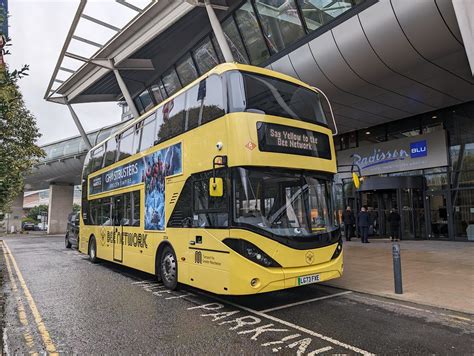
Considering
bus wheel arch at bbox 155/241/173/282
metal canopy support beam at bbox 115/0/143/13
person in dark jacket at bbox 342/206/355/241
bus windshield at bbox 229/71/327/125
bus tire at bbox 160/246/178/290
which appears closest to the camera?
bus windshield at bbox 229/71/327/125

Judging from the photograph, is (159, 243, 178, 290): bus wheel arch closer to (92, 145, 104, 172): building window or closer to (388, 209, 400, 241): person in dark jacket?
(92, 145, 104, 172): building window

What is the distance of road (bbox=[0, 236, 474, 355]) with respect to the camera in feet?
14.8

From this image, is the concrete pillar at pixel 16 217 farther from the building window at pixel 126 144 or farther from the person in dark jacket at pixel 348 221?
the person in dark jacket at pixel 348 221

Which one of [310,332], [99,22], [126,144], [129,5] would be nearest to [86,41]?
[99,22]

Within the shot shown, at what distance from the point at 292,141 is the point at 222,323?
3.29 metres

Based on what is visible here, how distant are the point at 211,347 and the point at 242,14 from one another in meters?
14.6

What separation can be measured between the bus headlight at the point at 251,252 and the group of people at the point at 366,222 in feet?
40.5

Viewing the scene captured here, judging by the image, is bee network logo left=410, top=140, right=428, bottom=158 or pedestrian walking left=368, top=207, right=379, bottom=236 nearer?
bee network logo left=410, top=140, right=428, bottom=158

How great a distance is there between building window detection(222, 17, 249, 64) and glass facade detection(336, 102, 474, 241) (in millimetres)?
8763

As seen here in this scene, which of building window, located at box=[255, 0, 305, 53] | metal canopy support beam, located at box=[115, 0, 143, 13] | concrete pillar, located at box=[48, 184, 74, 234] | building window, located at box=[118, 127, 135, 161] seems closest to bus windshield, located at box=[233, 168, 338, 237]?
building window, located at box=[118, 127, 135, 161]

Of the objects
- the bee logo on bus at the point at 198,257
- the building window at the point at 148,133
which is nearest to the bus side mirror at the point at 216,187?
the bee logo on bus at the point at 198,257

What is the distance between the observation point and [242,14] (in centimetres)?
1564

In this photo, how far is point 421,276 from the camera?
8.53m

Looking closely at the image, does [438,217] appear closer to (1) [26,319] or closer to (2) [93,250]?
(2) [93,250]
